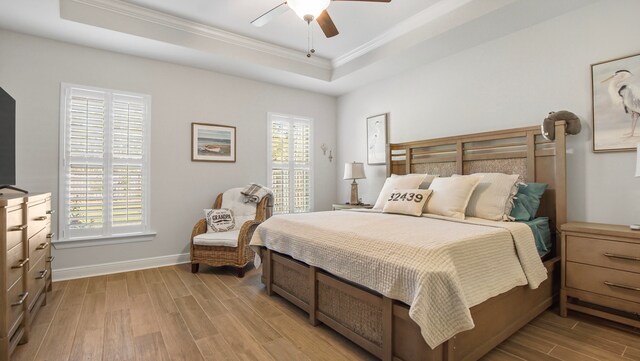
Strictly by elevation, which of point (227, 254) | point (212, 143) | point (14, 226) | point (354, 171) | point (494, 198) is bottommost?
point (227, 254)

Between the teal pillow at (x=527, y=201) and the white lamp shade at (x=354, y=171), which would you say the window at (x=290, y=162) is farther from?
the teal pillow at (x=527, y=201)

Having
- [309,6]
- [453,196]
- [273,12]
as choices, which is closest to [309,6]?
[309,6]

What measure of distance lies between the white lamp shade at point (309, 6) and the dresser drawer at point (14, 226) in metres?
2.17

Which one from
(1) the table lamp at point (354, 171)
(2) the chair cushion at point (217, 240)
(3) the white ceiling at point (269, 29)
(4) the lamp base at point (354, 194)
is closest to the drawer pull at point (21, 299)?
(2) the chair cushion at point (217, 240)

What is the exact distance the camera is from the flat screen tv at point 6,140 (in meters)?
2.34

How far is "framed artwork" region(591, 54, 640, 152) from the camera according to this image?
2516 millimetres

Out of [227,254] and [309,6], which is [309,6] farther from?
[227,254]

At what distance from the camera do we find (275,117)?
4.98 meters

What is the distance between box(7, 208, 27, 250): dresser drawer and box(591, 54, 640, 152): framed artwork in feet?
14.1

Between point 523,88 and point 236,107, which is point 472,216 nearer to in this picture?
point 523,88

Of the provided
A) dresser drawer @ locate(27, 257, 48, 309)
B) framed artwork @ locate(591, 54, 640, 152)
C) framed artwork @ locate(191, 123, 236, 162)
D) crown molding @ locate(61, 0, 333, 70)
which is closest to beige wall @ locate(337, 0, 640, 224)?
framed artwork @ locate(591, 54, 640, 152)

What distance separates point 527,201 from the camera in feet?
9.08

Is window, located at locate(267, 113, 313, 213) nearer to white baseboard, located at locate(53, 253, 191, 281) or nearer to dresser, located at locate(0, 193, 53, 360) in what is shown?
white baseboard, located at locate(53, 253, 191, 281)

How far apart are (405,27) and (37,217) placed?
3901 mm
